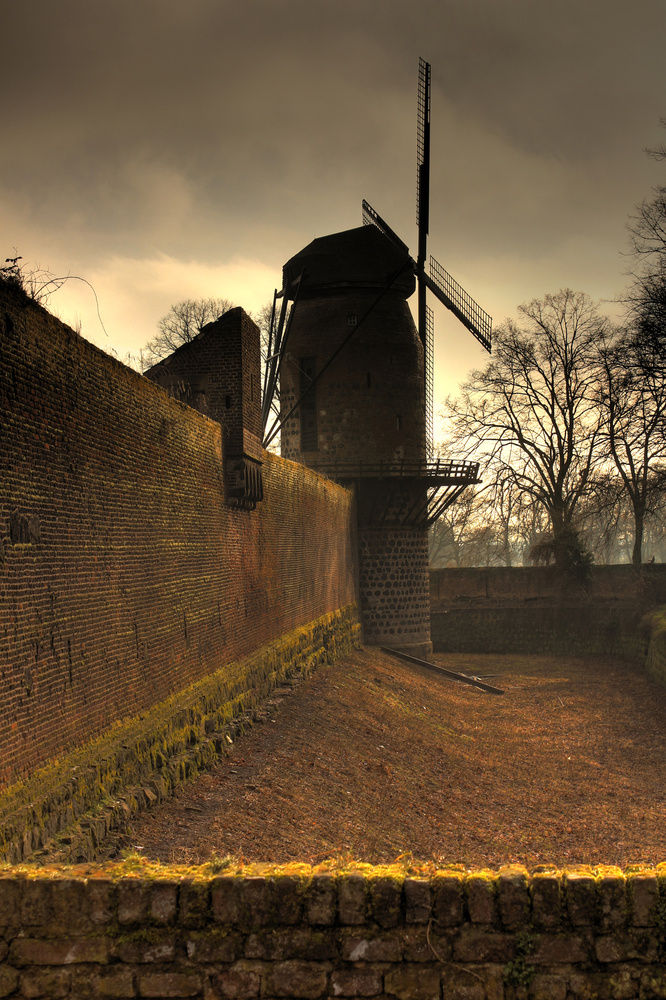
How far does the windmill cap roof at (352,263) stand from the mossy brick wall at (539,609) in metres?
11.8

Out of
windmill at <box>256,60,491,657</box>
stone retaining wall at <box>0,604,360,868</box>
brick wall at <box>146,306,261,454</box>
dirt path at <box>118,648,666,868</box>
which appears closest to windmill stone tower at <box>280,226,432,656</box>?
windmill at <box>256,60,491,657</box>

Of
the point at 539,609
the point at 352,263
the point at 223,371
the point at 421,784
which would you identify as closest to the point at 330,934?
the point at 421,784

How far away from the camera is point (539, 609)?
2948 cm

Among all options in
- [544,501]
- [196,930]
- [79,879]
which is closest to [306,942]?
[196,930]

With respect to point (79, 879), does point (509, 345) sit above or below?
above

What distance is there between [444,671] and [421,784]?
11911 mm

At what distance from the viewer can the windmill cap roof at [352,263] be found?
78.3ft

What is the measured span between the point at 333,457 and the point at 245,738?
45.5ft

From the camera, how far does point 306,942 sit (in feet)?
14.4

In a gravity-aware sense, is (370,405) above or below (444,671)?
above

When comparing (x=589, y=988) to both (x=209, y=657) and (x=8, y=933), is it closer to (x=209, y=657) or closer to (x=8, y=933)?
(x=8, y=933)

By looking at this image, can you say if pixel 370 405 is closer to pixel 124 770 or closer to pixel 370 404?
pixel 370 404

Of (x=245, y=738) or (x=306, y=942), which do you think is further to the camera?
(x=245, y=738)

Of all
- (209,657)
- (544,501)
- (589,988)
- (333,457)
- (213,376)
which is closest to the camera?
(589,988)
